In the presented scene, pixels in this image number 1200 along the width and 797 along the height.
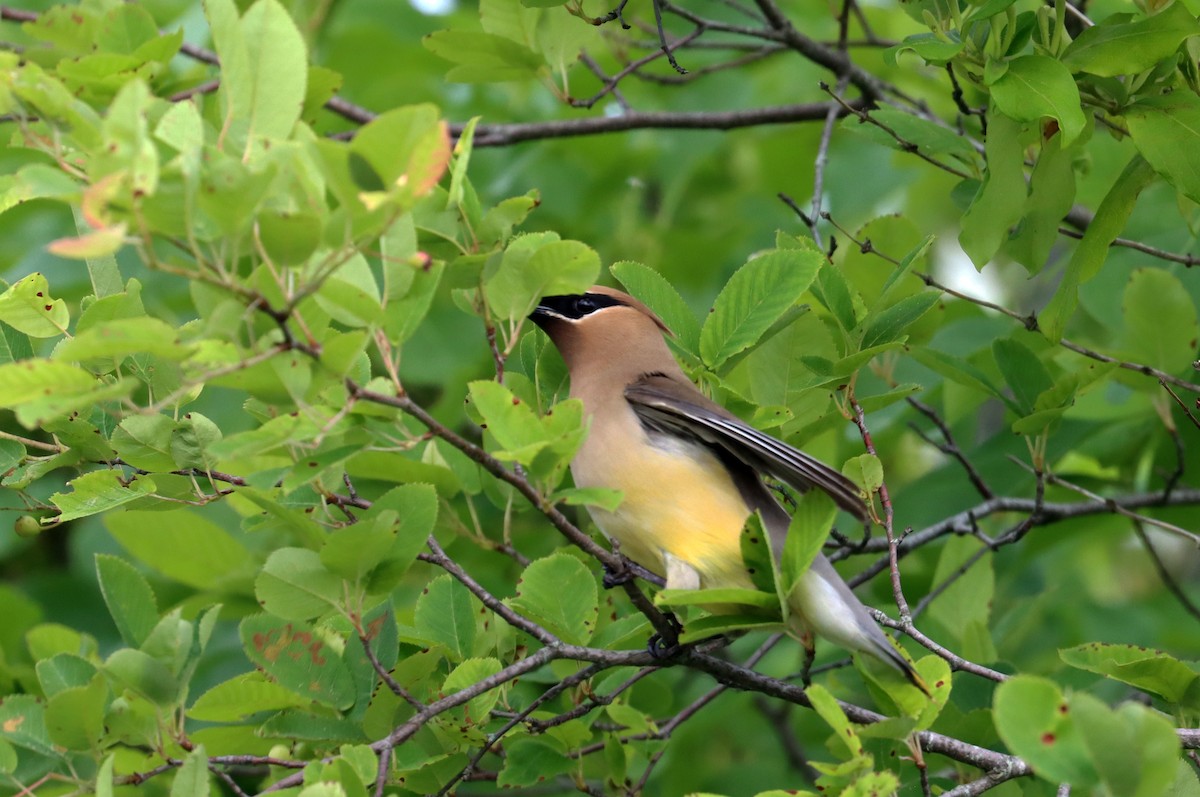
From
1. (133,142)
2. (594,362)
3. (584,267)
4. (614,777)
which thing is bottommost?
(614,777)

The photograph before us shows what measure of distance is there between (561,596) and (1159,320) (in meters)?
2.18

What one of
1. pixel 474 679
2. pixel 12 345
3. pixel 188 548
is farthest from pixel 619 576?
pixel 188 548

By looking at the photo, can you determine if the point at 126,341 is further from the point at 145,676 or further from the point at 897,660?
the point at 897,660

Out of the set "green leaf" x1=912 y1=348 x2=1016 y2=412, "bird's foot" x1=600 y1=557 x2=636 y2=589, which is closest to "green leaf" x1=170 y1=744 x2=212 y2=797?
"bird's foot" x1=600 y1=557 x2=636 y2=589

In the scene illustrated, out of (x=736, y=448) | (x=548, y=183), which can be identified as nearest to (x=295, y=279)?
(x=736, y=448)

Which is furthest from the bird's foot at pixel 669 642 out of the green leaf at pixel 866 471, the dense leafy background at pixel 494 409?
the green leaf at pixel 866 471

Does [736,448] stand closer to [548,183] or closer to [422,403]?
[548,183]

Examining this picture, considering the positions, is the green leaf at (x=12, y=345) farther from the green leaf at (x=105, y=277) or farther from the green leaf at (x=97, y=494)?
the green leaf at (x=97, y=494)

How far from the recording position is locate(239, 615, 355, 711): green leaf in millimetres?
3107

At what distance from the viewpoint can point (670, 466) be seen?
3627 mm

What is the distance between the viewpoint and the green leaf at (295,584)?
9.39 ft

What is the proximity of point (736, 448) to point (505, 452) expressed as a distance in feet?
3.24

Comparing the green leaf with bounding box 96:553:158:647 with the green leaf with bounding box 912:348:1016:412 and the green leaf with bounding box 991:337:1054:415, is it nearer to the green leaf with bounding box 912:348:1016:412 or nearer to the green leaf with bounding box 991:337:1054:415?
the green leaf with bounding box 912:348:1016:412

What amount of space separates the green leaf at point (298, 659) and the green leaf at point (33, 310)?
796 millimetres
